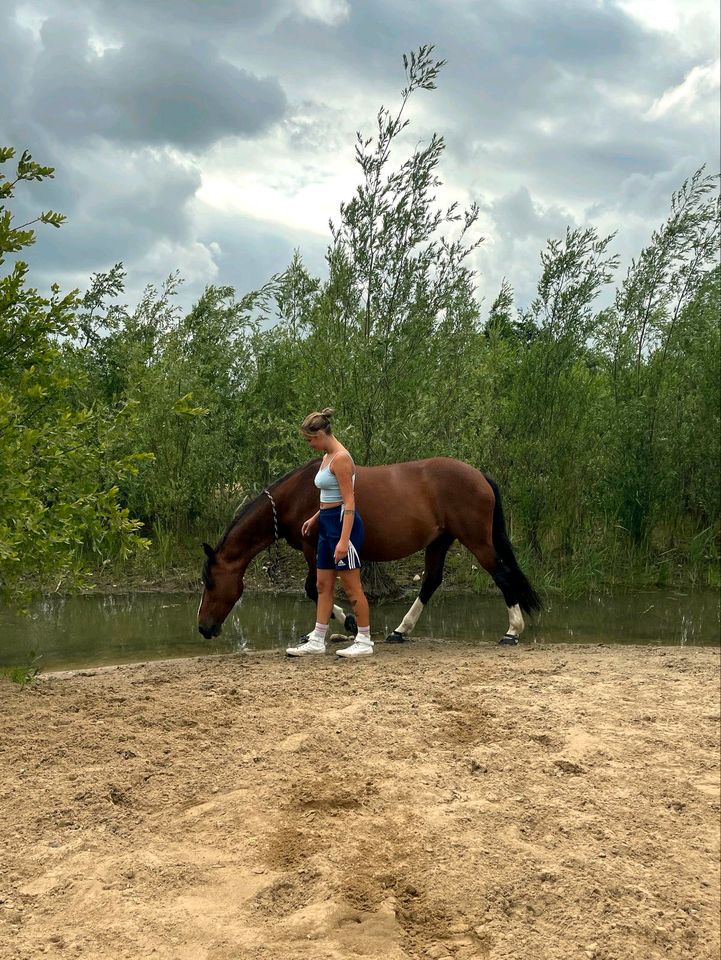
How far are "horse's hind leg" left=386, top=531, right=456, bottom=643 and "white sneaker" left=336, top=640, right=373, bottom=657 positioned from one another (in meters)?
0.73

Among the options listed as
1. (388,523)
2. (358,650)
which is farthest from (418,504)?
(358,650)

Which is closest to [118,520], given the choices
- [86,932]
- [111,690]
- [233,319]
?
[111,690]

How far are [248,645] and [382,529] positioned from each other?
1.65 metres

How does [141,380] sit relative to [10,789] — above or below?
above

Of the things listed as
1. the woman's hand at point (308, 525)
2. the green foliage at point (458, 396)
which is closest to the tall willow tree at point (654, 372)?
the green foliage at point (458, 396)

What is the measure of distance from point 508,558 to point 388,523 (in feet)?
3.74

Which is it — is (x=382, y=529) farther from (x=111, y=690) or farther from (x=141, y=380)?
(x=141, y=380)

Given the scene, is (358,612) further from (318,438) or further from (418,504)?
(318,438)

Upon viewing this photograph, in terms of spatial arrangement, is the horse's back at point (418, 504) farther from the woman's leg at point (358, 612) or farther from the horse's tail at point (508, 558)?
the woman's leg at point (358, 612)

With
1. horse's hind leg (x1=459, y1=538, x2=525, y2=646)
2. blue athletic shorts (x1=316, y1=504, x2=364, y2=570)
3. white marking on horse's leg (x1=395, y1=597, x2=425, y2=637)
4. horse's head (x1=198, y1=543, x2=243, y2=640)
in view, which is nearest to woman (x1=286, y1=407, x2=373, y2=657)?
blue athletic shorts (x1=316, y1=504, x2=364, y2=570)

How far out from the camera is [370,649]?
6.36 metres

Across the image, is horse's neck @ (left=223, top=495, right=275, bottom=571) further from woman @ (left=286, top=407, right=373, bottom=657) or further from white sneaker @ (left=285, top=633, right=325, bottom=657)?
white sneaker @ (left=285, top=633, right=325, bottom=657)

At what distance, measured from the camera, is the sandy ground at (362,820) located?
8.85ft

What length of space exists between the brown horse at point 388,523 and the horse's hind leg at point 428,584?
0.04ft
